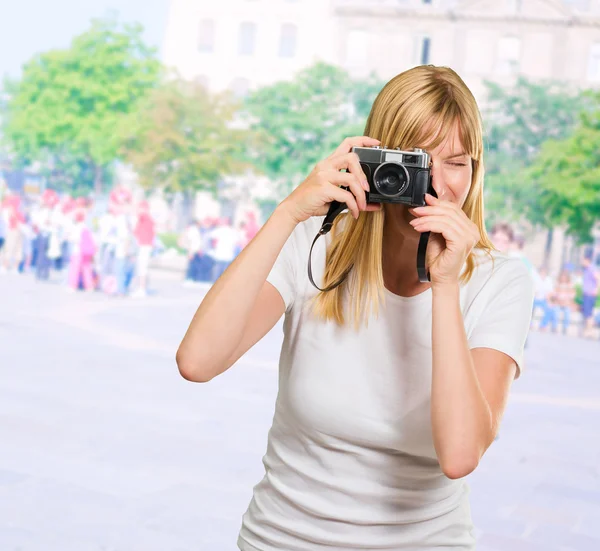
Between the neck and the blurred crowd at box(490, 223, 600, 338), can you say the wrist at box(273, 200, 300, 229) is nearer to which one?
the neck

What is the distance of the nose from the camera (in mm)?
1526

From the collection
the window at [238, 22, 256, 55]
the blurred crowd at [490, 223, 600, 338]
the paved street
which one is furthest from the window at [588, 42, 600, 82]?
the paved street

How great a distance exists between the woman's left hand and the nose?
0.05 metres

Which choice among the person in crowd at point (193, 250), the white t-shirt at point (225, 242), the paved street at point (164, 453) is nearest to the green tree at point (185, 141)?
the person in crowd at point (193, 250)

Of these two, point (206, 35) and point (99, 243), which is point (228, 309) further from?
point (206, 35)

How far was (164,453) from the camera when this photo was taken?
551 centimetres

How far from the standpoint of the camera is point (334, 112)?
31.1 meters

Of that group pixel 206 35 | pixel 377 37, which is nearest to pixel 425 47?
pixel 377 37

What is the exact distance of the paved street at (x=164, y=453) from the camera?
14.2ft

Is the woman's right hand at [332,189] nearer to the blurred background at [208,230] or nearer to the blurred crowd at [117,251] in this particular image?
the blurred background at [208,230]

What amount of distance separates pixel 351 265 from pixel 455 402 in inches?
13.2

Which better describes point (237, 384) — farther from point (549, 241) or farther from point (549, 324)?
point (549, 241)

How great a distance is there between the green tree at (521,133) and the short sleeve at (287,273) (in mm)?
26608

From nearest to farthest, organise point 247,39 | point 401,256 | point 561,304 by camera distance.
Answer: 1. point 401,256
2. point 561,304
3. point 247,39
